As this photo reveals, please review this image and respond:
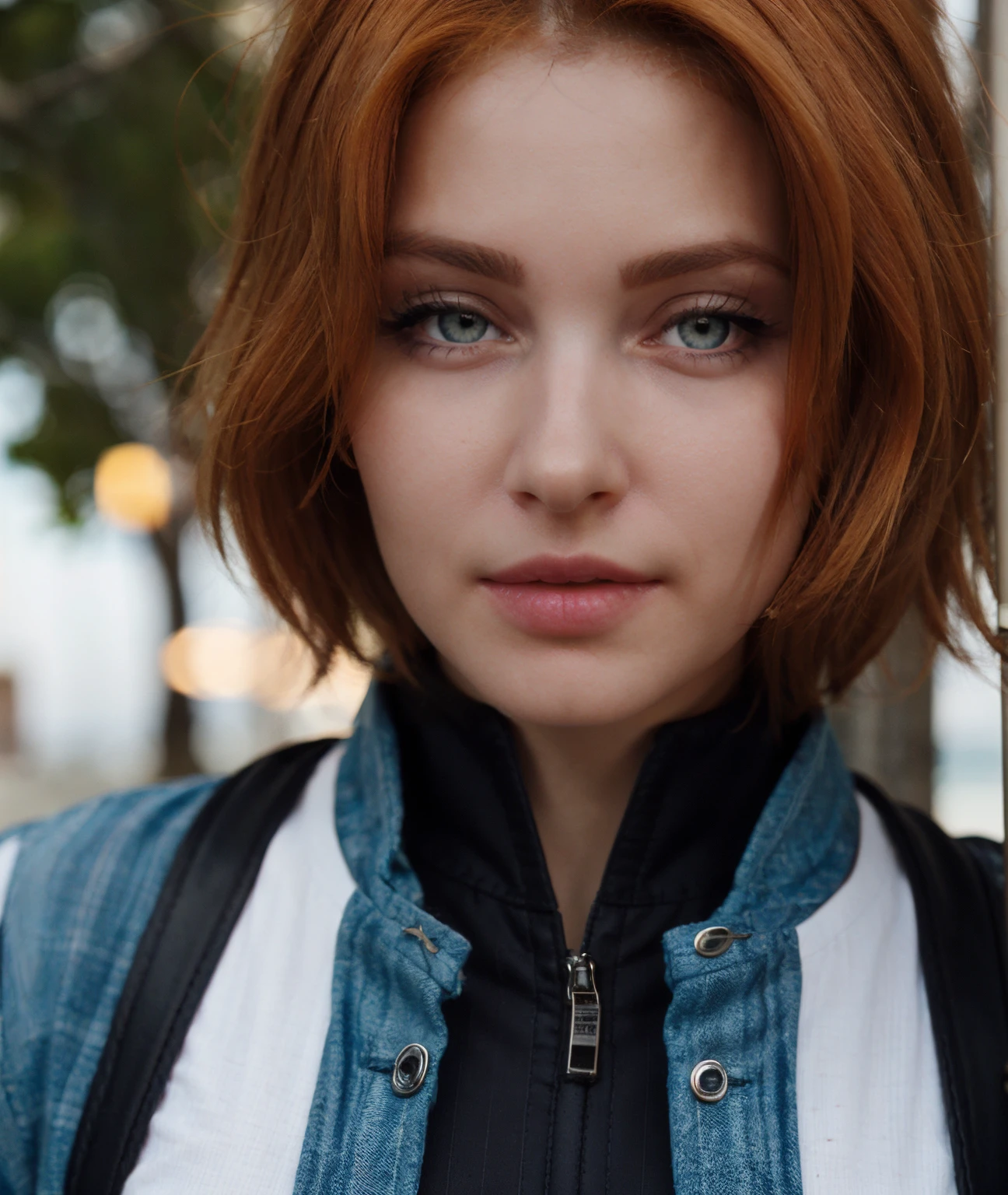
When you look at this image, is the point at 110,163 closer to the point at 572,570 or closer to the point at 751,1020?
the point at 572,570

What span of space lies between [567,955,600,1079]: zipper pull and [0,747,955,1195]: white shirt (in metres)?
0.21

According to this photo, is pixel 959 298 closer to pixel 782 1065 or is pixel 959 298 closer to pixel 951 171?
pixel 951 171

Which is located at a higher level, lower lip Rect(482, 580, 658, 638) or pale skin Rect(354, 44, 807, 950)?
pale skin Rect(354, 44, 807, 950)

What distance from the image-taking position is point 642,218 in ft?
3.58

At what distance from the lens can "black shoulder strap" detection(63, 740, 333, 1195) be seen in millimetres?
1222

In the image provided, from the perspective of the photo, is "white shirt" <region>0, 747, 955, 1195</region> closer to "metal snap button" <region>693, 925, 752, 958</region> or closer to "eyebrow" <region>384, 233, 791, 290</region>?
"metal snap button" <region>693, 925, 752, 958</region>

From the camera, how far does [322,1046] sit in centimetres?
125

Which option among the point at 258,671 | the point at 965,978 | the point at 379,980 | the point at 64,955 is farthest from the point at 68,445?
the point at 965,978

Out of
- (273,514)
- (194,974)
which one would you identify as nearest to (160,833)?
(194,974)

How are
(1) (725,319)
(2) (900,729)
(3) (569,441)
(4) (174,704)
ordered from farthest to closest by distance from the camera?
(4) (174,704) < (2) (900,729) < (1) (725,319) < (3) (569,441)

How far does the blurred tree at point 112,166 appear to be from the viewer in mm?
2730

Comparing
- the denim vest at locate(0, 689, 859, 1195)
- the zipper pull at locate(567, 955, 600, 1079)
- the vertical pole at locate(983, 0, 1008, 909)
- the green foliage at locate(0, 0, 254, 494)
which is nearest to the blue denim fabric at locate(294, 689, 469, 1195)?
the denim vest at locate(0, 689, 859, 1195)

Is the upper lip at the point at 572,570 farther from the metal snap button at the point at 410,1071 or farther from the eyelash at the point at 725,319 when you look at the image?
the metal snap button at the point at 410,1071

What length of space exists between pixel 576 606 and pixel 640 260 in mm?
331
